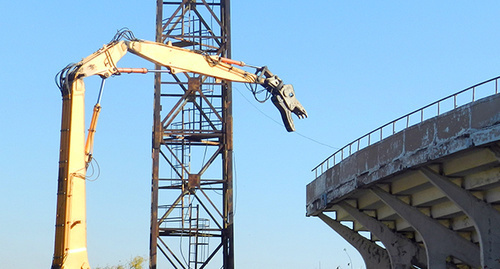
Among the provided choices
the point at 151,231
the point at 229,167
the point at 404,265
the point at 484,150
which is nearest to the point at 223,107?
the point at 229,167

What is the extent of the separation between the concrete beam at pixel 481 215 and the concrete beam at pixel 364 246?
14.2m

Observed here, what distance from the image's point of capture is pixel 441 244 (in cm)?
3156

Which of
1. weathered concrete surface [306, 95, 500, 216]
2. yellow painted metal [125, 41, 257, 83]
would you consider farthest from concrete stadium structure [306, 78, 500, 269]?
yellow painted metal [125, 41, 257, 83]

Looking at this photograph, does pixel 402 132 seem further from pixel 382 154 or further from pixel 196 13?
pixel 196 13

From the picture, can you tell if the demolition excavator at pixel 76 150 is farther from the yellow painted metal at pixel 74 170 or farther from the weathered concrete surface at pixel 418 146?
the weathered concrete surface at pixel 418 146

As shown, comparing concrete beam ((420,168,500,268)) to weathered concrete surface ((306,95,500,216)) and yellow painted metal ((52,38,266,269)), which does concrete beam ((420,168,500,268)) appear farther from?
yellow painted metal ((52,38,266,269))

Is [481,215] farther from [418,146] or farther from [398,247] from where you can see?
[398,247]

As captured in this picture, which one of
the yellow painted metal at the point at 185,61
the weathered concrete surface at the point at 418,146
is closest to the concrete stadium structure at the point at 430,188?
the weathered concrete surface at the point at 418,146

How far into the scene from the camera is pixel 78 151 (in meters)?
29.7

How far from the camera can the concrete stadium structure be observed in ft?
86.2

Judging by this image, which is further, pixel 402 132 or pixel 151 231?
pixel 151 231

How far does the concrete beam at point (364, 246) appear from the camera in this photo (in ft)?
140

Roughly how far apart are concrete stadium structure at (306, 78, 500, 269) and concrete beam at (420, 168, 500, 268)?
30 mm

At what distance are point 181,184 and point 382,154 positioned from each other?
19.3 metres
